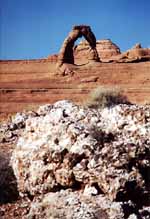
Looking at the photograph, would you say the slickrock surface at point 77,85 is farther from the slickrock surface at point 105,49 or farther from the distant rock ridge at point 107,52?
the slickrock surface at point 105,49

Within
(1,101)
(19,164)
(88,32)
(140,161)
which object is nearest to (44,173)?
(19,164)

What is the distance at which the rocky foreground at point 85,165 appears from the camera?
734cm

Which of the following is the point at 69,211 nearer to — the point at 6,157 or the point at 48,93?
the point at 6,157

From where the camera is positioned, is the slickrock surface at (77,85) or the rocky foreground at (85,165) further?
the slickrock surface at (77,85)

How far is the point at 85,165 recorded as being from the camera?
7773 millimetres

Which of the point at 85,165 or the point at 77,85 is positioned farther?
the point at 77,85

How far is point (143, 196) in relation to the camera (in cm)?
775

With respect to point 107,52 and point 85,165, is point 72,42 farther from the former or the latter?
point 85,165

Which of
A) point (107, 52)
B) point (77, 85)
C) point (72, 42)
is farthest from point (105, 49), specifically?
point (77, 85)

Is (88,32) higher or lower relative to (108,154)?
higher

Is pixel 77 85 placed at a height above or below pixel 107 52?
below

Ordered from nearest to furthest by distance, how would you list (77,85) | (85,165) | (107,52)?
1. (85,165)
2. (77,85)
3. (107,52)

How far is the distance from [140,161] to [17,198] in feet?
5.78

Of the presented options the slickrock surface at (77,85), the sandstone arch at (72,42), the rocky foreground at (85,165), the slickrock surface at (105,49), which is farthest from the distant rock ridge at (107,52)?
the rocky foreground at (85,165)
